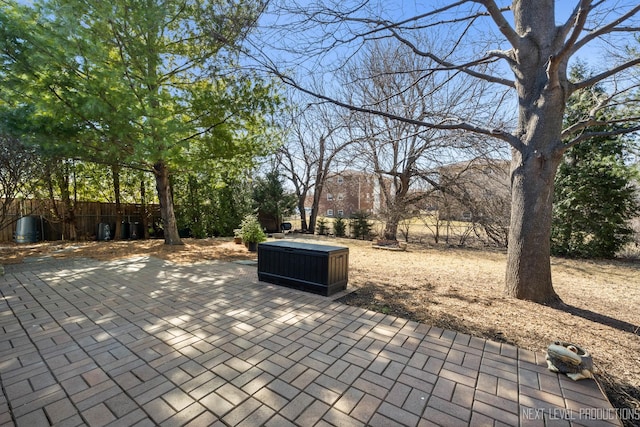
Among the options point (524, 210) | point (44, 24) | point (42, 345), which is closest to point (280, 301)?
point (42, 345)

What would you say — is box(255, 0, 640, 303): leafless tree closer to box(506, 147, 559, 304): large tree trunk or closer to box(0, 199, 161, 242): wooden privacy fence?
box(506, 147, 559, 304): large tree trunk

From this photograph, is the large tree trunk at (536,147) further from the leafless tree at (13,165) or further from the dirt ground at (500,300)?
the leafless tree at (13,165)

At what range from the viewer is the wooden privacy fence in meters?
8.45

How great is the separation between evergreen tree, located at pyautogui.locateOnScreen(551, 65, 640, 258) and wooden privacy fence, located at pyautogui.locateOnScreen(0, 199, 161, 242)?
49.7 ft

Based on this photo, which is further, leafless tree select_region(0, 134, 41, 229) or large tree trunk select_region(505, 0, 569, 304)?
leafless tree select_region(0, 134, 41, 229)

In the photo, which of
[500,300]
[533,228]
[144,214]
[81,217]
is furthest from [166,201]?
[533,228]

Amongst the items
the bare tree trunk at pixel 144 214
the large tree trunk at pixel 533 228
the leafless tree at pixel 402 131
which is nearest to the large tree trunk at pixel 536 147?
the large tree trunk at pixel 533 228

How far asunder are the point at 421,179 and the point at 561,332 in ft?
27.9

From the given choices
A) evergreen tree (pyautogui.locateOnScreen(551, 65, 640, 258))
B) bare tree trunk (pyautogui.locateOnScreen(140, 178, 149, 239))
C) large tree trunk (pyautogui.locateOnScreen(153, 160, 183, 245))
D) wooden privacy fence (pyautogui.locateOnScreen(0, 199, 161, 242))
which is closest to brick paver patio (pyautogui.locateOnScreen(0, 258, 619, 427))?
large tree trunk (pyautogui.locateOnScreen(153, 160, 183, 245))

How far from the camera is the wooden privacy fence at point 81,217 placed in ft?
27.7

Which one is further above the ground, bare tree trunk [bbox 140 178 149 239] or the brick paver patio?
bare tree trunk [bbox 140 178 149 239]

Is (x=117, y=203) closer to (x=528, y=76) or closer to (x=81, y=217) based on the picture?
(x=81, y=217)

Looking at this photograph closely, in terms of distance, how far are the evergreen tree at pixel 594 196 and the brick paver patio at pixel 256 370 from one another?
8.54m

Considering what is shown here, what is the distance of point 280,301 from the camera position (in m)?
3.99
